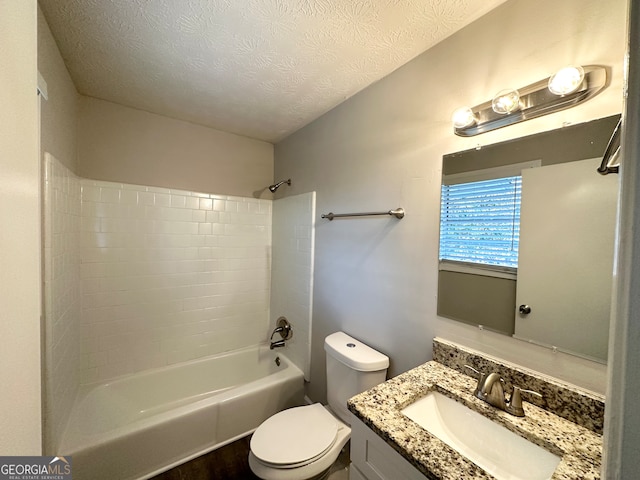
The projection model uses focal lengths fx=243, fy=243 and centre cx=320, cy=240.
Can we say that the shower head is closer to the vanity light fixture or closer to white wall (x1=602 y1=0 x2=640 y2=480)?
the vanity light fixture

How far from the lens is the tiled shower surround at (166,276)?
5.91 ft

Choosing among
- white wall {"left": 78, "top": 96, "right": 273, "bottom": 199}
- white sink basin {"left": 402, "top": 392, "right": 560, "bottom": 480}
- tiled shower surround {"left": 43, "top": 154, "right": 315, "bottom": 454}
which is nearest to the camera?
white sink basin {"left": 402, "top": 392, "right": 560, "bottom": 480}

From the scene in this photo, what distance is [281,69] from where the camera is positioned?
53.4 inches

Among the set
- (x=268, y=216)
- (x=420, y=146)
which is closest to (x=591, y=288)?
(x=420, y=146)

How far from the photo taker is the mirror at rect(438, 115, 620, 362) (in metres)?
0.75

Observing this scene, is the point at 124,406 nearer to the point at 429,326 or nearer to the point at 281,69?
the point at 429,326

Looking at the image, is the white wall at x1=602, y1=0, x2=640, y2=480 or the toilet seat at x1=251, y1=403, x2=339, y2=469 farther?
the toilet seat at x1=251, y1=403, x2=339, y2=469

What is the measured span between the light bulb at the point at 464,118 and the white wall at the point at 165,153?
1866mm

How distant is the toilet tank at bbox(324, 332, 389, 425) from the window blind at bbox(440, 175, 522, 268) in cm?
66

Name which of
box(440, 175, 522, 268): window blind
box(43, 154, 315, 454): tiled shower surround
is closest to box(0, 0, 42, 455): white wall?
box(43, 154, 315, 454): tiled shower surround

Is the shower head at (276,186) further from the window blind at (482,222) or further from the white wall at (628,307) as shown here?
the white wall at (628,307)

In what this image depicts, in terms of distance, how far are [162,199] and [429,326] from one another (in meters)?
2.15

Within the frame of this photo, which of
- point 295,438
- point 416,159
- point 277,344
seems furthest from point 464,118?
point 277,344

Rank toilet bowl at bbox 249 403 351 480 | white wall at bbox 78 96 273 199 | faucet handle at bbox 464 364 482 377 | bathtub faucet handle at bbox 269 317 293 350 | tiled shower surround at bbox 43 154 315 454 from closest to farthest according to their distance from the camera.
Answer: faucet handle at bbox 464 364 482 377 → toilet bowl at bbox 249 403 351 480 → tiled shower surround at bbox 43 154 315 454 → white wall at bbox 78 96 273 199 → bathtub faucet handle at bbox 269 317 293 350
